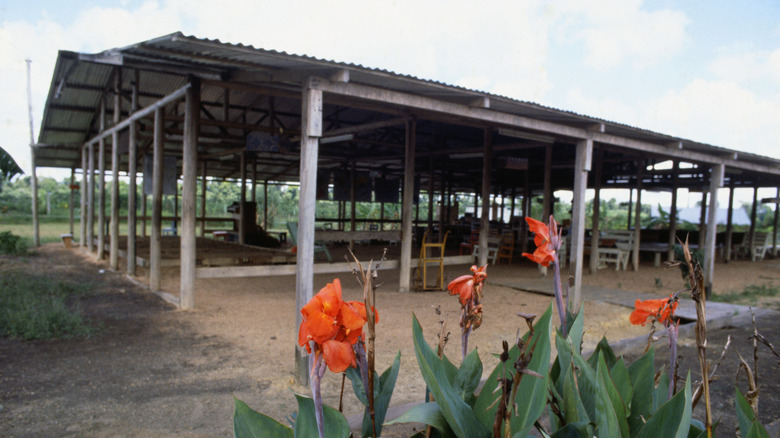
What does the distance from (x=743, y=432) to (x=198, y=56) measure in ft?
15.3

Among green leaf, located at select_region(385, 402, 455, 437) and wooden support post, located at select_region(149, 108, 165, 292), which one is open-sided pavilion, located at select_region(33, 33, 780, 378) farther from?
green leaf, located at select_region(385, 402, 455, 437)

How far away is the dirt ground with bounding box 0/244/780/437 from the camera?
3.11m

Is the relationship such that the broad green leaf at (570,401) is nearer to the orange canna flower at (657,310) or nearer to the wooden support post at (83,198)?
the orange canna flower at (657,310)

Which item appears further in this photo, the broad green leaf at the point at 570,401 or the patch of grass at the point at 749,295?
the patch of grass at the point at 749,295

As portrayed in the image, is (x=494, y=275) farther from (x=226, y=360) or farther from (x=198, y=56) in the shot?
(x=198, y=56)

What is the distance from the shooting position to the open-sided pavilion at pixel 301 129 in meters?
4.30

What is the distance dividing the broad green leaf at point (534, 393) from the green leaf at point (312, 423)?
0.31 meters

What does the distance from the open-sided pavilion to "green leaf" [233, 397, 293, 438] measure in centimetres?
329

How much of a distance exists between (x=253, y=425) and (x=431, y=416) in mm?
330

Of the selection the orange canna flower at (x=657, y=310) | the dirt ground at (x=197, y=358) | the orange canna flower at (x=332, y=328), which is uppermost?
the orange canna flower at (x=332, y=328)

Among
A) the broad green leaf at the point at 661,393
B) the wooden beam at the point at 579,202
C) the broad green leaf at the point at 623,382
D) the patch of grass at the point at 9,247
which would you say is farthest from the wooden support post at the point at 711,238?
the patch of grass at the point at 9,247

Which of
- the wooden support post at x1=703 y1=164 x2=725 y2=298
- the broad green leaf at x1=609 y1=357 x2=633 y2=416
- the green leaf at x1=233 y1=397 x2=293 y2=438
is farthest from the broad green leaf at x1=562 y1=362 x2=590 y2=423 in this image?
the wooden support post at x1=703 y1=164 x2=725 y2=298

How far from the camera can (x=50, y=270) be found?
9102 millimetres

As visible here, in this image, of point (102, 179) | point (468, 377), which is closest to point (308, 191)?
point (468, 377)
